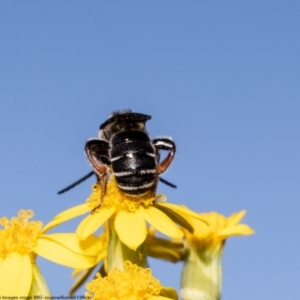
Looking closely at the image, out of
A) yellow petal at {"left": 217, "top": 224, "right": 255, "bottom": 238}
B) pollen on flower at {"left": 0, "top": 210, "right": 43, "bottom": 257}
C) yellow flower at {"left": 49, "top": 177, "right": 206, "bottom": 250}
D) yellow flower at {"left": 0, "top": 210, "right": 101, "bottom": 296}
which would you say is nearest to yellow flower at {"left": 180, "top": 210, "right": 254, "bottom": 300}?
yellow petal at {"left": 217, "top": 224, "right": 255, "bottom": 238}

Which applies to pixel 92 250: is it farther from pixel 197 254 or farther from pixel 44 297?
pixel 197 254

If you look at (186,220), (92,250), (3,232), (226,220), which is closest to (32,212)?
(3,232)

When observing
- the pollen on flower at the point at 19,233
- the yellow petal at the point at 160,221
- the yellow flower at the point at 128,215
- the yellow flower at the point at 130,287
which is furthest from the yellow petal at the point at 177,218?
the pollen on flower at the point at 19,233

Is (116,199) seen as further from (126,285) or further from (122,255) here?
(126,285)

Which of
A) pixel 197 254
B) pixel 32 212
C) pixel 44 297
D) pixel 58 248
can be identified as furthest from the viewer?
pixel 197 254

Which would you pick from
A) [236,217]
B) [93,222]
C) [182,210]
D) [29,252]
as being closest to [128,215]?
[93,222]

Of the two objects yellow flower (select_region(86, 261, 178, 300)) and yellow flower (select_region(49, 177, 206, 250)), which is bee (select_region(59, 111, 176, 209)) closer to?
yellow flower (select_region(49, 177, 206, 250))
